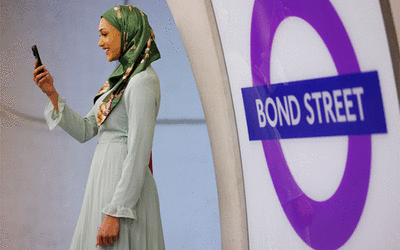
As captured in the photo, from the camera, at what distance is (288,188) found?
88cm

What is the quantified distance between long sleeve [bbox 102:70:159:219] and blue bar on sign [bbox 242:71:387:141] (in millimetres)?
395

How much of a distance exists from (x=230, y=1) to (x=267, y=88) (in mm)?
243

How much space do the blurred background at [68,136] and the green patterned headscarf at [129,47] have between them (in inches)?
59.5

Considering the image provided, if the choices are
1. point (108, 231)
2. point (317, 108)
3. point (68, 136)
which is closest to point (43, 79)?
point (108, 231)

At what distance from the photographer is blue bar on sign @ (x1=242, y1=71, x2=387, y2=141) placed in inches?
25.9

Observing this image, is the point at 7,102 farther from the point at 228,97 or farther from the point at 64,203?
the point at 228,97

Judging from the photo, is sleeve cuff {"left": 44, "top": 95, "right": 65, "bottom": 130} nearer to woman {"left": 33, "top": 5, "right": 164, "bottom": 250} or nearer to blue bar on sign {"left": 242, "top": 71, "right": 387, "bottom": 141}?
woman {"left": 33, "top": 5, "right": 164, "bottom": 250}

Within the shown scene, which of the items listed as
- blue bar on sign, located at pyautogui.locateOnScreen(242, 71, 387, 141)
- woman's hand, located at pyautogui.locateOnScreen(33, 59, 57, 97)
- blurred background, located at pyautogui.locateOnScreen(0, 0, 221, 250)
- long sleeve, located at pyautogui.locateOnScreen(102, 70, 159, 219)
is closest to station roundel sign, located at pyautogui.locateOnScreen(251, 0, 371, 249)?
blue bar on sign, located at pyautogui.locateOnScreen(242, 71, 387, 141)

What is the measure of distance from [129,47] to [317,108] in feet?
2.70

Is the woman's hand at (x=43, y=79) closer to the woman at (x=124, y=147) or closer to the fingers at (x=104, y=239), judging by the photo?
the woman at (x=124, y=147)

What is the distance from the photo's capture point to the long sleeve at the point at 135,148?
1262mm

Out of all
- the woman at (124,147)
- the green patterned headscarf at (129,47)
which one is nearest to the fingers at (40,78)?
the woman at (124,147)

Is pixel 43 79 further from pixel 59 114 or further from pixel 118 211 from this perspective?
pixel 118 211

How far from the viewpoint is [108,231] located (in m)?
1.24
